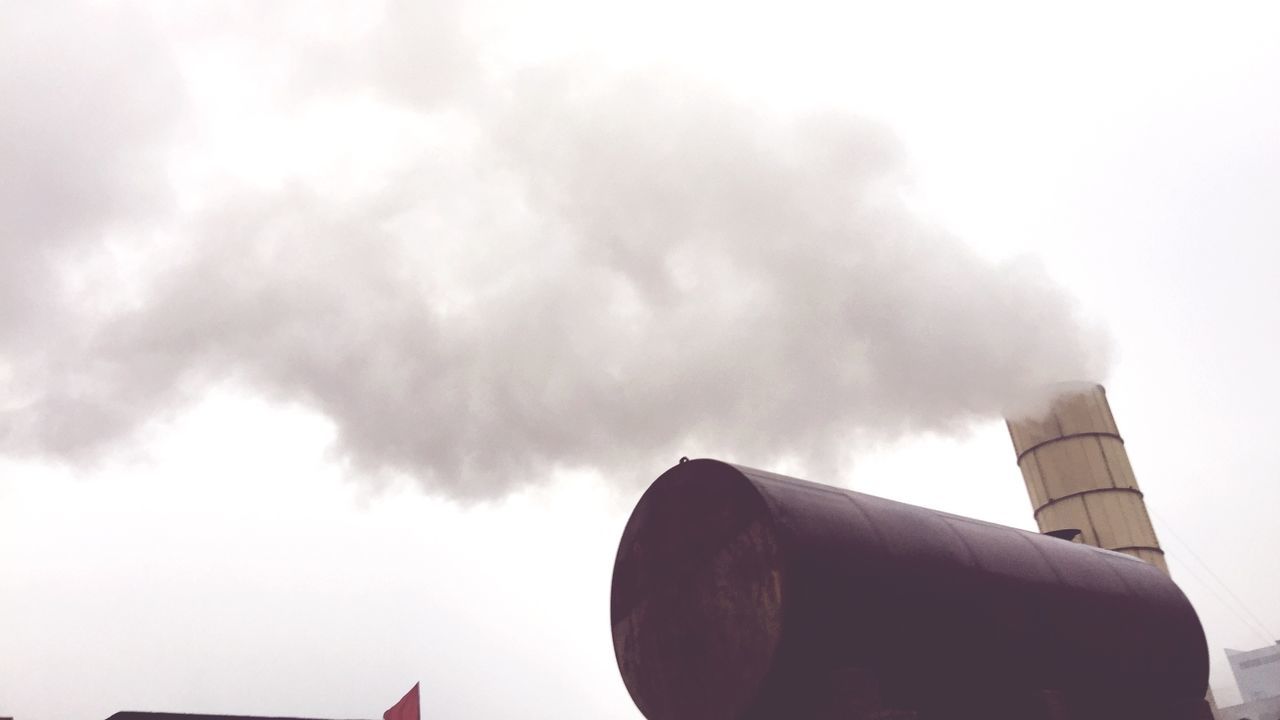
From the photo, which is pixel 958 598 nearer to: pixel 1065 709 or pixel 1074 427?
pixel 1065 709

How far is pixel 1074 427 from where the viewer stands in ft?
53.9

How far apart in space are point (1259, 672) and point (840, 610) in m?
92.7

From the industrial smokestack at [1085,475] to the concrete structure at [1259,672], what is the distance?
7433cm

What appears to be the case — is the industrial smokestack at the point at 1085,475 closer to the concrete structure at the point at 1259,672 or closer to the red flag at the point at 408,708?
the red flag at the point at 408,708

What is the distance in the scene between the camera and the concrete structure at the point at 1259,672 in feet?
239

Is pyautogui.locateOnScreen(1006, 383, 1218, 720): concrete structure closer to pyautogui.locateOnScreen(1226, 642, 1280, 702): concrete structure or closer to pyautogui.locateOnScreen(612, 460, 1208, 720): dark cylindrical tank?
pyautogui.locateOnScreen(612, 460, 1208, 720): dark cylindrical tank

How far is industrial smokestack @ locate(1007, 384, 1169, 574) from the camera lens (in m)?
15.7

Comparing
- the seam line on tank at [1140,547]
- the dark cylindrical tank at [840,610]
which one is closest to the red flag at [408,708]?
the dark cylindrical tank at [840,610]

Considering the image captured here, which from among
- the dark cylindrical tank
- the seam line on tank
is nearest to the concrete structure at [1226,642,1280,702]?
the seam line on tank

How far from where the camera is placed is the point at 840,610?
5113mm

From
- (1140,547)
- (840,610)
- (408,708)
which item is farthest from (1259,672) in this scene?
(840,610)

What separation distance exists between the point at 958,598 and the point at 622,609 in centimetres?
249

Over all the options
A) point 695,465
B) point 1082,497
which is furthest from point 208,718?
point 1082,497

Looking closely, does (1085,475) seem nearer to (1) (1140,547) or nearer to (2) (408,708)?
(1) (1140,547)
